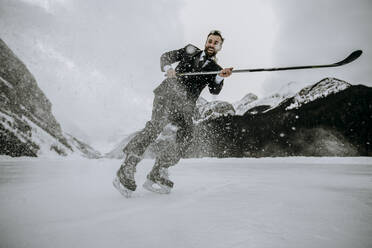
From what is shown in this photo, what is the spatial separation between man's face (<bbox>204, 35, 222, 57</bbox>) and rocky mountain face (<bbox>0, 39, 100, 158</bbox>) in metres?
41.6

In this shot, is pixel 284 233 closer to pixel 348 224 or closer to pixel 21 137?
pixel 348 224

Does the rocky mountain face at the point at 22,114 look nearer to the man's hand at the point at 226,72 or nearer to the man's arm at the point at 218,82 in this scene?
the man's arm at the point at 218,82

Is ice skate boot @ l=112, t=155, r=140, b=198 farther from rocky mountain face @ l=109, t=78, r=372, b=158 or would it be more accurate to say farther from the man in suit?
rocky mountain face @ l=109, t=78, r=372, b=158

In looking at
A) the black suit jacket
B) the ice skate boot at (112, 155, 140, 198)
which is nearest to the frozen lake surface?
the ice skate boot at (112, 155, 140, 198)

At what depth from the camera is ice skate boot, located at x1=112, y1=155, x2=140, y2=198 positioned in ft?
7.86

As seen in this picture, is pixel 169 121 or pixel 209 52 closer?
pixel 169 121

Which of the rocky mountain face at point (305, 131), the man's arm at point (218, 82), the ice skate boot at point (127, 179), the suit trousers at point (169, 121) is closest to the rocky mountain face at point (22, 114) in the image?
the rocky mountain face at point (305, 131)

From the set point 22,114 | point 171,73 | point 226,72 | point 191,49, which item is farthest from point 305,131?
point 22,114

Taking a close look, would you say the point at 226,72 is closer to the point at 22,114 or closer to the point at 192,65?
the point at 192,65

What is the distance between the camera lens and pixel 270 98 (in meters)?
87.3

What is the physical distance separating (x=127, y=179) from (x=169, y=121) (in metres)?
0.87

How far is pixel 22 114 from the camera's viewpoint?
49469 mm

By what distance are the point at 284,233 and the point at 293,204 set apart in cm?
86

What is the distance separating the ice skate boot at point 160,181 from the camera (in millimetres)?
2645
